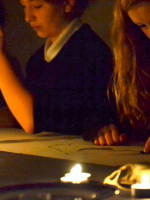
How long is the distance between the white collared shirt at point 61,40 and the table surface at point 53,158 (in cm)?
32

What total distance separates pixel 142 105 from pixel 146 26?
0.27 m

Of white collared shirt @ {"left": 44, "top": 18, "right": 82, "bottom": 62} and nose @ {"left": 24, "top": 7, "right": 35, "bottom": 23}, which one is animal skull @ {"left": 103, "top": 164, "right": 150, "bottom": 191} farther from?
nose @ {"left": 24, "top": 7, "right": 35, "bottom": 23}

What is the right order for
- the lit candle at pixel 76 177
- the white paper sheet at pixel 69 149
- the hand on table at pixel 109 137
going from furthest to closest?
the hand on table at pixel 109 137 → the white paper sheet at pixel 69 149 → the lit candle at pixel 76 177

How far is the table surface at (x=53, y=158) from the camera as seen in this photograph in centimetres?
137

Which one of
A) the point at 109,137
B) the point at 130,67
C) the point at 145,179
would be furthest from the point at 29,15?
the point at 145,179

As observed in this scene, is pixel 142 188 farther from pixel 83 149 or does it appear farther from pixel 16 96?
pixel 16 96

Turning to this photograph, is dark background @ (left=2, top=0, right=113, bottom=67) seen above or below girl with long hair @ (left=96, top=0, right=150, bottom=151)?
above

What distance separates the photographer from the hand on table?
5.85ft

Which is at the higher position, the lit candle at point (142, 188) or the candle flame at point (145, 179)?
the candle flame at point (145, 179)

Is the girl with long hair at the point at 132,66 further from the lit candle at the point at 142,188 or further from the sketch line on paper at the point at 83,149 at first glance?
the lit candle at the point at 142,188

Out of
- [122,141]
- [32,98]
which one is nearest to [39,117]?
[32,98]

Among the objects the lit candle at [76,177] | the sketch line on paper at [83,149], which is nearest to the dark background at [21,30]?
the sketch line on paper at [83,149]

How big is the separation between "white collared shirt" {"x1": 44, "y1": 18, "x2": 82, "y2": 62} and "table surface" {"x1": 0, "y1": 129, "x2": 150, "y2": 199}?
1.06ft

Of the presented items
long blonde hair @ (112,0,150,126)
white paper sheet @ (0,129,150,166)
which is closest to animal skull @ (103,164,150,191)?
white paper sheet @ (0,129,150,166)
